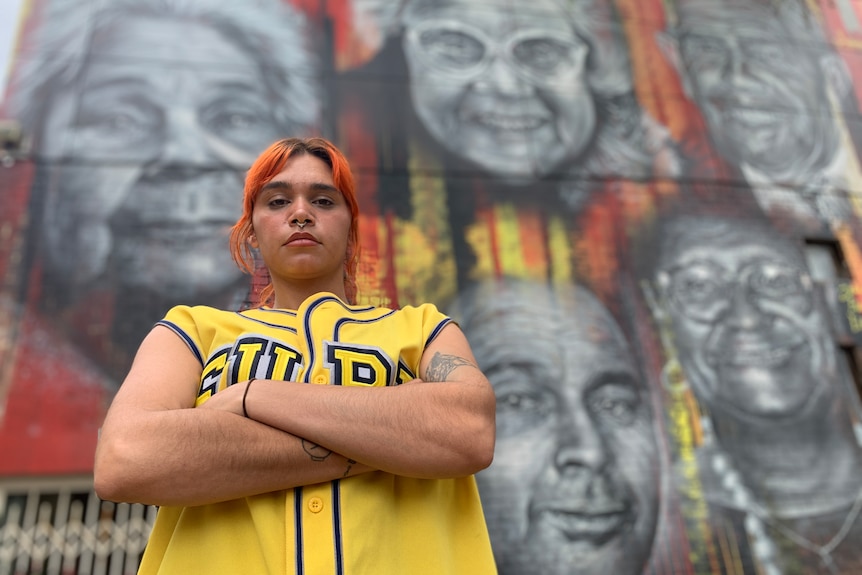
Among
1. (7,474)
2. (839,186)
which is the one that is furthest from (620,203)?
(7,474)

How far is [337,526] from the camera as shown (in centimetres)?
91

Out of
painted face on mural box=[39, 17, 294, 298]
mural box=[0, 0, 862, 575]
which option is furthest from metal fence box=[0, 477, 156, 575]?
painted face on mural box=[39, 17, 294, 298]

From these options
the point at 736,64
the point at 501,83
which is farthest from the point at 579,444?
the point at 736,64

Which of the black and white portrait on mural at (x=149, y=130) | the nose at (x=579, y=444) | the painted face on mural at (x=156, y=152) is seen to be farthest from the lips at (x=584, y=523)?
the painted face on mural at (x=156, y=152)

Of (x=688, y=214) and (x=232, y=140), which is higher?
(x=232, y=140)

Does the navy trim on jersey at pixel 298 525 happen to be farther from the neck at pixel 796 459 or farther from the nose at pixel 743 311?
the nose at pixel 743 311

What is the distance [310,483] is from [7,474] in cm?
353

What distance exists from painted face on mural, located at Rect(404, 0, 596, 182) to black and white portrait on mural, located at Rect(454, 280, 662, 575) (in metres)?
1.28

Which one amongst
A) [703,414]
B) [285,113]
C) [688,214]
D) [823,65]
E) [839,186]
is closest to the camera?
[703,414]

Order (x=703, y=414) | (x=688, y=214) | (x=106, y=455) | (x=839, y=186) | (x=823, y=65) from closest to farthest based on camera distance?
(x=106, y=455)
(x=703, y=414)
(x=688, y=214)
(x=839, y=186)
(x=823, y=65)

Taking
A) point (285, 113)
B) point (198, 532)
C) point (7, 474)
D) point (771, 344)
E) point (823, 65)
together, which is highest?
point (823, 65)

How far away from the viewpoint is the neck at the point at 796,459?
421 centimetres

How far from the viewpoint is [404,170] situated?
15.2 feet

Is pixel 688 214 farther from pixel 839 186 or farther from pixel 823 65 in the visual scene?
pixel 823 65
